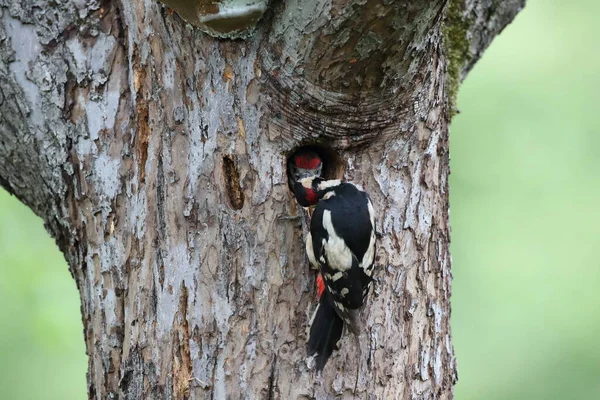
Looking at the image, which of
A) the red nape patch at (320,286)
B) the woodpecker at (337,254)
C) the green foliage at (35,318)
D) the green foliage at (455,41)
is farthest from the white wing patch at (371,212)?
the green foliage at (35,318)

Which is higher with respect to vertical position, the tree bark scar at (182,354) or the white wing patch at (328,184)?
the white wing patch at (328,184)

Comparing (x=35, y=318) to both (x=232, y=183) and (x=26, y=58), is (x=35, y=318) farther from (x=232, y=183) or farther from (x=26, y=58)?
(x=232, y=183)

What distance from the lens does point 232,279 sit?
2520mm

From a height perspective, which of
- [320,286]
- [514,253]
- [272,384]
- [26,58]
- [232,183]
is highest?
[26,58]

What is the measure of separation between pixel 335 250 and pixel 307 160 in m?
0.38

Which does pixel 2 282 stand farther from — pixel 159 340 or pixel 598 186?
pixel 598 186

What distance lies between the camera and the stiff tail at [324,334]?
8.13 ft

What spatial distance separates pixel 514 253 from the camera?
5.51 metres

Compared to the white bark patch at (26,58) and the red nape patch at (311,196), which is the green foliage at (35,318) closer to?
the white bark patch at (26,58)

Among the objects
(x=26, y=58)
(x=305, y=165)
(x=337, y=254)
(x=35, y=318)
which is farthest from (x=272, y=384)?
(x=35, y=318)

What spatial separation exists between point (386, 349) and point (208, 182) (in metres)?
0.75

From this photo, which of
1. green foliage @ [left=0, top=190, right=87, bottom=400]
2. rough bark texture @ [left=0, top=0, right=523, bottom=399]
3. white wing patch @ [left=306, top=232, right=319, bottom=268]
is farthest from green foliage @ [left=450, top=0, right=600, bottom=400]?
white wing patch @ [left=306, top=232, right=319, bottom=268]

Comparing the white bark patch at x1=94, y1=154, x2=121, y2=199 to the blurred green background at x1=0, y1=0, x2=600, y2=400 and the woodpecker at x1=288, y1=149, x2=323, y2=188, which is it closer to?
the woodpecker at x1=288, y1=149, x2=323, y2=188

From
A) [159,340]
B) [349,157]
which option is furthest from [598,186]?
[159,340]
